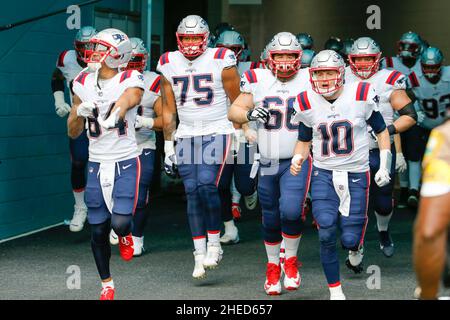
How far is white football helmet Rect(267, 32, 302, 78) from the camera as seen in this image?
24.6 ft

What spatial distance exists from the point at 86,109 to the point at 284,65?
1424 mm

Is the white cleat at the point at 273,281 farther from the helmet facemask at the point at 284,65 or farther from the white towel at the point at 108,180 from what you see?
the helmet facemask at the point at 284,65

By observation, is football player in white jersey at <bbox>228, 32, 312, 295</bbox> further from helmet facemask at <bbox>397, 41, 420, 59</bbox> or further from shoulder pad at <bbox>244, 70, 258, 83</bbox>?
helmet facemask at <bbox>397, 41, 420, 59</bbox>

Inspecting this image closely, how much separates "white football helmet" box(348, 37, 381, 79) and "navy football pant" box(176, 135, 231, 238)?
1.32m

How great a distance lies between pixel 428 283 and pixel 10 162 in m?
6.45

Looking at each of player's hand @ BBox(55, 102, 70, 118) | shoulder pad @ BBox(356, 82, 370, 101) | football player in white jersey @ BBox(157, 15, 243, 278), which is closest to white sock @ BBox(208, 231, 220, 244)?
football player in white jersey @ BBox(157, 15, 243, 278)

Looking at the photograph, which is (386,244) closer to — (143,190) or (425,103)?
(143,190)

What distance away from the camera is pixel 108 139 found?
23.2ft

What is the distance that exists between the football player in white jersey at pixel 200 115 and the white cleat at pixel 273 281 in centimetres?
50

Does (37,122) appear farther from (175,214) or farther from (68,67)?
(175,214)

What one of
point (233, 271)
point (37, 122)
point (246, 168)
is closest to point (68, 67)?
point (37, 122)

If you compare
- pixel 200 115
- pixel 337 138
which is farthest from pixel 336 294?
pixel 200 115

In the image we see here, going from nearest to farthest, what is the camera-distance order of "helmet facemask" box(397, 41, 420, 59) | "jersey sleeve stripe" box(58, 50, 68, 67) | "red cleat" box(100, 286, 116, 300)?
"red cleat" box(100, 286, 116, 300), "jersey sleeve stripe" box(58, 50, 68, 67), "helmet facemask" box(397, 41, 420, 59)

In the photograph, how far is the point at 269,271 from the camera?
7367 millimetres
